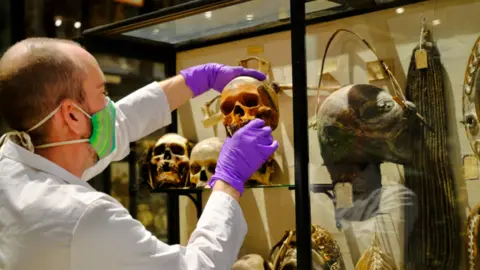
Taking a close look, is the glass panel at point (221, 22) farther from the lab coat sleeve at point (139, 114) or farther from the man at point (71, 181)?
the man at point (71, 181)

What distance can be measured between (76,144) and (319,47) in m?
0.71

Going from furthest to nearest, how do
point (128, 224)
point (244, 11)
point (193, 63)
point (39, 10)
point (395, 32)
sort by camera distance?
1. point (39, 10)
2. point (193, 63)
3. point (244, 11)
4. point (395, 32)
5. point (128, 224)

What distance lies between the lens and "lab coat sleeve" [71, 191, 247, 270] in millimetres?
1368

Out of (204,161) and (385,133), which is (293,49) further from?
(204,161)

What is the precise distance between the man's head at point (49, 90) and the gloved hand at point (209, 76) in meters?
0.52

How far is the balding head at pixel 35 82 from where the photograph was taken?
4.84 ft

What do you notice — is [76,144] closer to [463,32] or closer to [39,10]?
[463,32]

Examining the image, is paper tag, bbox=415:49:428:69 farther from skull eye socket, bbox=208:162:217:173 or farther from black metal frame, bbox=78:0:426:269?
skull eye socket, bbox=208:162:217:173

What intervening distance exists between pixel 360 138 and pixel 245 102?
0.42 metres

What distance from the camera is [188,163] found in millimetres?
2367

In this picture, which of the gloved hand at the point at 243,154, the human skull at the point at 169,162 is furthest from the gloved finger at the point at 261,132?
the human skull at the point at 169,162

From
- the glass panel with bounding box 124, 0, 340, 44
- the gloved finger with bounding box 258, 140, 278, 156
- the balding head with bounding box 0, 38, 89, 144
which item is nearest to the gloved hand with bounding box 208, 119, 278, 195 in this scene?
the gloved finger with bounding box 258, 140, 278, 156

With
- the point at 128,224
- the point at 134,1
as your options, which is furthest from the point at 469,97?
the point at 134,1

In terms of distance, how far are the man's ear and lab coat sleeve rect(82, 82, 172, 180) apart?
0.47 meters
